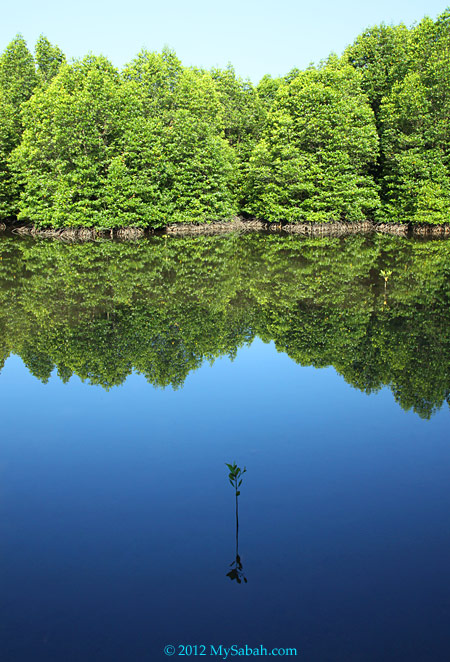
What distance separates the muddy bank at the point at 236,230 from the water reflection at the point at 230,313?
1091 cm

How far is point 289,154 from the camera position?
46906 millimetres

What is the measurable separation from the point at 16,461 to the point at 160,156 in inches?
1560

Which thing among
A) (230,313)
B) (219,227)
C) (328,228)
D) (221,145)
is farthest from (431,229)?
(230,313)

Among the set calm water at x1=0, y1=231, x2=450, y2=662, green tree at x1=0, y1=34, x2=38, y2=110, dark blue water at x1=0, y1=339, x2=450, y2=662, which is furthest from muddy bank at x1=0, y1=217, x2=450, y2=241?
dark blue water at x1=0, y1=339, x2=450, y2=662

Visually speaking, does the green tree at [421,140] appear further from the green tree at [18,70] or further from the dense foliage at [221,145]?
the green tree at [18,70]

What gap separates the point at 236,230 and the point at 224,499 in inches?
1712

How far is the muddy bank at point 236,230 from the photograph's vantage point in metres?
45.8

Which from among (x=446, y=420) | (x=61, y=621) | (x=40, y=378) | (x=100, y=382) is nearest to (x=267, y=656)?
(x=61, y=621)

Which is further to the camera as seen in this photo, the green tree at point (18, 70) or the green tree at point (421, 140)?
the green tree at point (18, 70)

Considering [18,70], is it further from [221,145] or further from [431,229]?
[431,229]

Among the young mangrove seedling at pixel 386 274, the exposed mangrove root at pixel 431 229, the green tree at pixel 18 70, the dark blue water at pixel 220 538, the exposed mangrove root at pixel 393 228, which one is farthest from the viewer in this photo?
the green tree at pixel 18 70

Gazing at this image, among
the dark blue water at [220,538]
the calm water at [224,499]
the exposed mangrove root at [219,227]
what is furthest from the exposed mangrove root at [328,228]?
the dark blue water at [220,538]

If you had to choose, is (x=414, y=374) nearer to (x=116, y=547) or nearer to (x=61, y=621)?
(x=116, y=547)

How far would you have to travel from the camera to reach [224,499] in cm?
922
